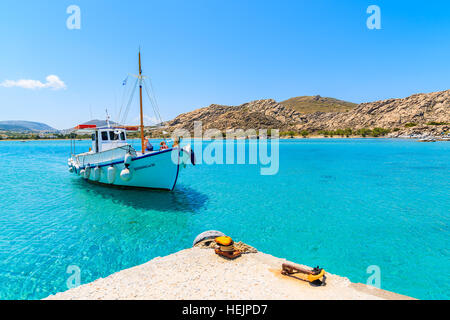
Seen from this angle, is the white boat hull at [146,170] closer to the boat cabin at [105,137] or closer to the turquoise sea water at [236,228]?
the turquoise sea water at [236,228]

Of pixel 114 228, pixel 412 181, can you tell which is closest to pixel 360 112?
pixel 412 181

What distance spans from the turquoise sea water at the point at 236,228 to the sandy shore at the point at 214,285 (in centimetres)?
263

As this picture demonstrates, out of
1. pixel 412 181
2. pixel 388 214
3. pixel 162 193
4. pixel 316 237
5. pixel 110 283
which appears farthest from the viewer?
pixel 412 181

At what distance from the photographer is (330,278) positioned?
250 inches

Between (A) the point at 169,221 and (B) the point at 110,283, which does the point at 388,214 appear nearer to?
(A) the point at 169,221

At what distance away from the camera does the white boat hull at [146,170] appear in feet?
58.6

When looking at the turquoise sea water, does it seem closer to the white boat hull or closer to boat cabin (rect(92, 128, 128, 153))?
the white boat hull

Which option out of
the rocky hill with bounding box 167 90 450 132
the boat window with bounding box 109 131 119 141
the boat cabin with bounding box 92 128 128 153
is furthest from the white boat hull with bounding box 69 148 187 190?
the rocky hill with bounding box 167 90 450 132

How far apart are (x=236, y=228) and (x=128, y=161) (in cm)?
1050

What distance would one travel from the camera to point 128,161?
17.9 m

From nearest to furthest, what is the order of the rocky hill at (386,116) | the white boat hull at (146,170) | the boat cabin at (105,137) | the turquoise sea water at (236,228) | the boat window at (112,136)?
1. the turquoise sea water at (236,228)
2. the white boat hull at (146,170)
3. the boat cabin at (105,137)
4. the boat window at (112,136)
5. the rocky hill at (386,116)

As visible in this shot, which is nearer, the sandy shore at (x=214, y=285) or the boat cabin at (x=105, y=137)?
the sandy shore at (x=214, y=285)

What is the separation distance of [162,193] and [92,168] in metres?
7.86

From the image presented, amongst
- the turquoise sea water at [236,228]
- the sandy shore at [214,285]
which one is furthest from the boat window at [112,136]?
the sandy shore at [214,285]
